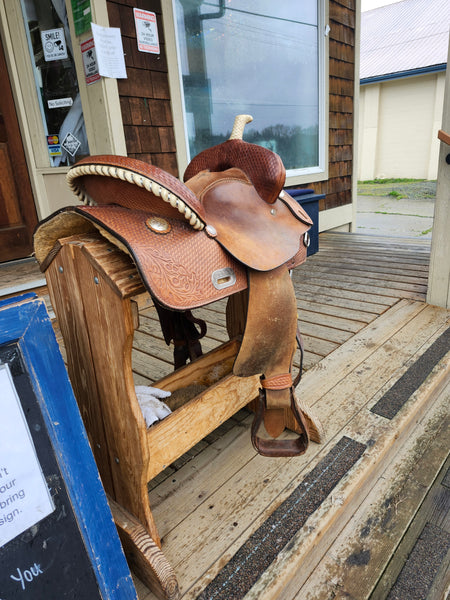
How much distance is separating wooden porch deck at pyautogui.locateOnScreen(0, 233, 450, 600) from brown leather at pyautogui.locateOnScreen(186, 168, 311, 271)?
2.23ft

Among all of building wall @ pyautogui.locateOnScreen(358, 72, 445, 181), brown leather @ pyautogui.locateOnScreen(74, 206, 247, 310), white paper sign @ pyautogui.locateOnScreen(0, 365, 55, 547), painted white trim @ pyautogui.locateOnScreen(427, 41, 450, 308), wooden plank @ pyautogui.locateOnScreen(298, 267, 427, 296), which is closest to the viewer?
white paper sign @ pyautogui.locateOnScreen(0, 365, 55, 547)

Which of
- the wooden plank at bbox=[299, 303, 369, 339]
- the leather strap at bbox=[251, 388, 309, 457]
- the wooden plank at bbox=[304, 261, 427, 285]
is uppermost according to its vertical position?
the leather strap at bbox=[251, 388, 309, 457]

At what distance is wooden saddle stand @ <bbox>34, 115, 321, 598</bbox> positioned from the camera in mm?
792

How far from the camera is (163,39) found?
8.43 feet

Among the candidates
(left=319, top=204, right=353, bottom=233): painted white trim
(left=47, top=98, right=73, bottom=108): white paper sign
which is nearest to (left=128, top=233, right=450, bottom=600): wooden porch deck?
(left=47, top=98, right=73, bottom=108): white paper sign

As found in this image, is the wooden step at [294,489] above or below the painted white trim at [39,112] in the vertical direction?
below

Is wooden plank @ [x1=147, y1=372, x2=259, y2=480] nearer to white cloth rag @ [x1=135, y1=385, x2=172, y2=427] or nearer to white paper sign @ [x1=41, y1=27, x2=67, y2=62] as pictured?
white cloth rag @ [x1=135, y1=385, x2=172, y2=427]

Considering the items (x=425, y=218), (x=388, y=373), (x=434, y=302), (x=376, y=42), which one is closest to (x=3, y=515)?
(x=388, y=373)

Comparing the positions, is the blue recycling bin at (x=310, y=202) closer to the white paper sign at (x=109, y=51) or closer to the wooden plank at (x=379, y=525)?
the white paper sign at (x=109, y=51)

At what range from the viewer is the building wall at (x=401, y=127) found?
478 inches

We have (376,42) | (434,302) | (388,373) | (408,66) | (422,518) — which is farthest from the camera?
(376,42)

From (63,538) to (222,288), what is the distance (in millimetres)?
568

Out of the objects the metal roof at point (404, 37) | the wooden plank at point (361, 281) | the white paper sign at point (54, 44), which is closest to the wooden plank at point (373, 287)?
the wooden plank at point (361, 281)

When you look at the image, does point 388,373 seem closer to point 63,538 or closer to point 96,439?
point 96,439
